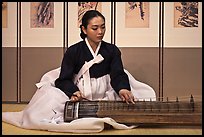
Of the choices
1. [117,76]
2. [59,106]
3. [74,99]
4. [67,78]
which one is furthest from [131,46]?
[59,106]

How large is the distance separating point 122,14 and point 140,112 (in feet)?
4.11

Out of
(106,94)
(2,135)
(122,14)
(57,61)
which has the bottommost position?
(2,135)

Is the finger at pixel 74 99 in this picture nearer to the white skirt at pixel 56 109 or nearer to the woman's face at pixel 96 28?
the white skirt at pixel 56 109

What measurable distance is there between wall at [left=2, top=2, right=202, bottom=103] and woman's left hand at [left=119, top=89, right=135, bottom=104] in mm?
887

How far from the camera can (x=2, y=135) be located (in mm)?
2021

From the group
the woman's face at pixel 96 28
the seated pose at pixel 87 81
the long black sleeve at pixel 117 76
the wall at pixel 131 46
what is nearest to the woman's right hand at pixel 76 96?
the seated pose at pixel 87 81

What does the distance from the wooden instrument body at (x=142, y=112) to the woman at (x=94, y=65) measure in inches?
7.3

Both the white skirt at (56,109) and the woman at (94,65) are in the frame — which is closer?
the white skirt at (56,109)

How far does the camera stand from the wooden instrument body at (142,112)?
217 cm

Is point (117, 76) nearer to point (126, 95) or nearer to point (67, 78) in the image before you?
point (126, 95)

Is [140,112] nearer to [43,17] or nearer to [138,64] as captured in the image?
[138,64]

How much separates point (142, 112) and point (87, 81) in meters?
0.50

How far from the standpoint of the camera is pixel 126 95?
2326mm

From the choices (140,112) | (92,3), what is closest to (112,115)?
(140,112)
